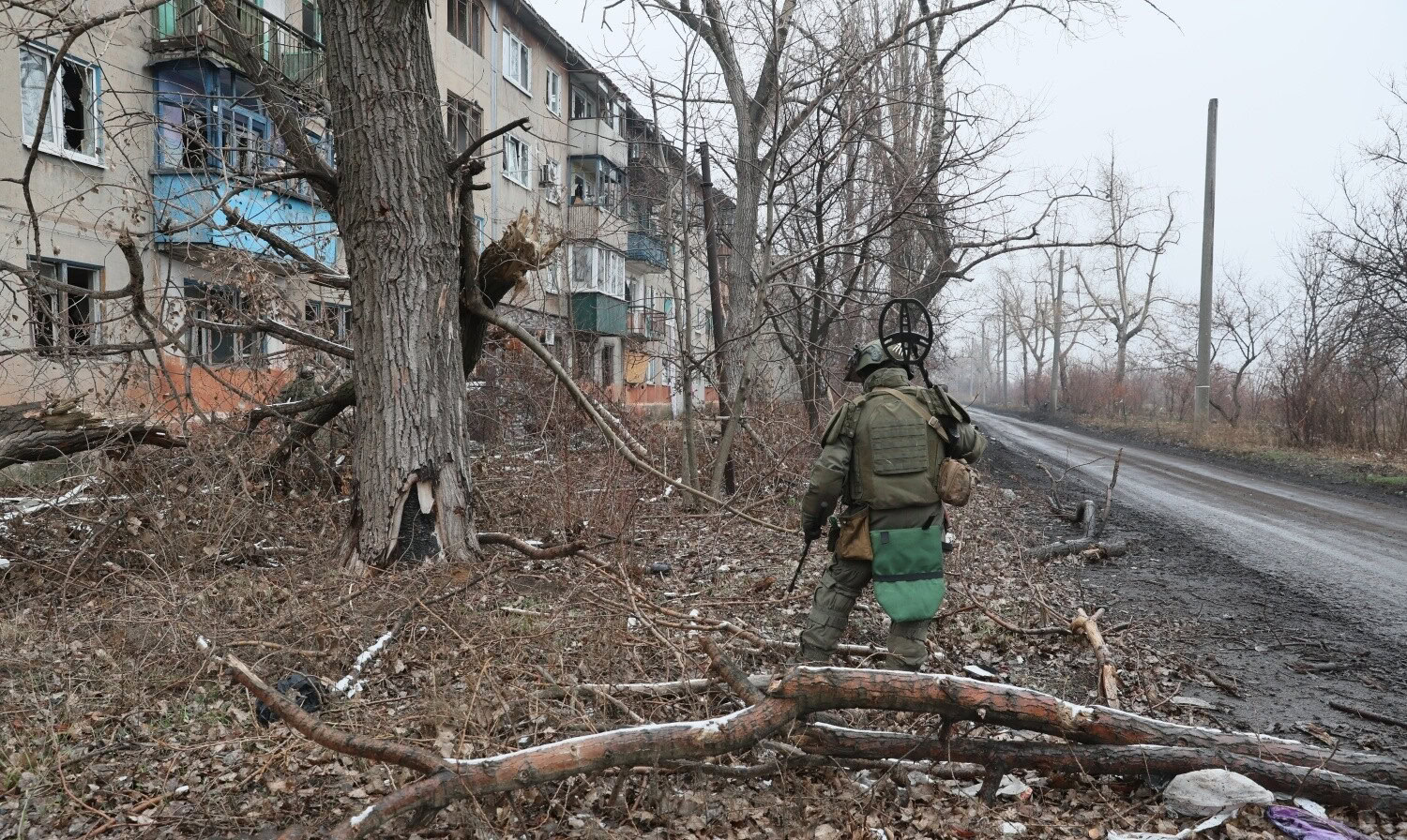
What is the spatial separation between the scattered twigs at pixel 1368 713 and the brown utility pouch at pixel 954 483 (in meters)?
2.21

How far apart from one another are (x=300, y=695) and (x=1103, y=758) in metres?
3.47

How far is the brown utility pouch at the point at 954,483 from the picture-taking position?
425 centimetres

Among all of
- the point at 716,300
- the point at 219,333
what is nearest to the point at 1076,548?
the point at 716,300

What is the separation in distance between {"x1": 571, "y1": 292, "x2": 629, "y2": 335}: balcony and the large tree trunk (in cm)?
1662

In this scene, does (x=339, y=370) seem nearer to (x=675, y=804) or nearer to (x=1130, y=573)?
(x=675, y=804)

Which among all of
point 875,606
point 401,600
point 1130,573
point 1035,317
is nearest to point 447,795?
point 401,600

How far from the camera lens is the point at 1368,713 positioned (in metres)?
4.27

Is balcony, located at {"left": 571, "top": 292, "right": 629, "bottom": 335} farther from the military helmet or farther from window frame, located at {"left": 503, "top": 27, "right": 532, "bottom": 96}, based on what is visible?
the military helmet

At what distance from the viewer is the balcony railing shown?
6.64 m

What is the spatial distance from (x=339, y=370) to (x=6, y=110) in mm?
8374

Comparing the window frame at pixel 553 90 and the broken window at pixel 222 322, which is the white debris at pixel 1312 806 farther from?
the window frame at pixel 553 90

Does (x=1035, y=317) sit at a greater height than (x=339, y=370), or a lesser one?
greater

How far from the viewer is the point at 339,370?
8.86 m

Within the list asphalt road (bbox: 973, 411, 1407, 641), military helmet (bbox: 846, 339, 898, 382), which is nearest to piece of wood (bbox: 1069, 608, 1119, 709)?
military helmet (bbox: 846, 339, 898, 382)
